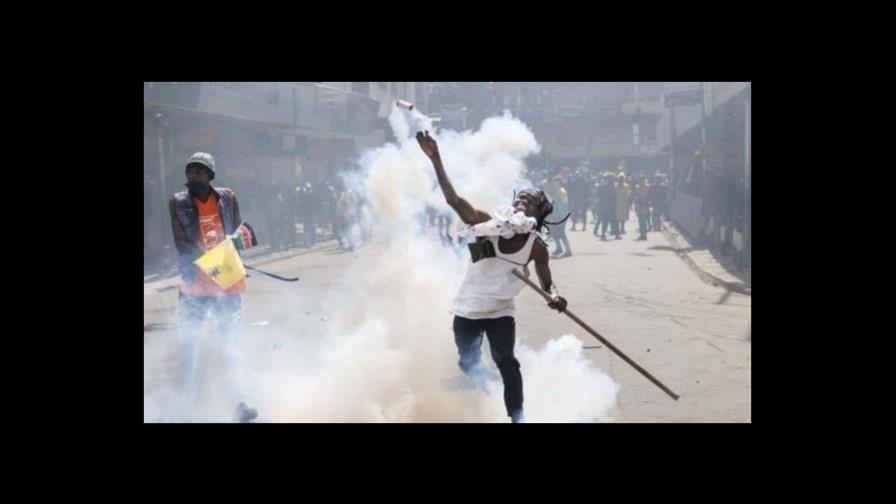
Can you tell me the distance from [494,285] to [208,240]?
185 centimetres

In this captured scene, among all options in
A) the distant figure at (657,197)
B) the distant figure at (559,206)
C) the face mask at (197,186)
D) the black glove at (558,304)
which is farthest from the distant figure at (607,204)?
the black glove at (558,304)

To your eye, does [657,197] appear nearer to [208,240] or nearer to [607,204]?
[607,204]

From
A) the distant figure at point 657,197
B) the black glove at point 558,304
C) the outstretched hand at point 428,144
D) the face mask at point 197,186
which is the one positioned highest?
the distant figure at point 657,197

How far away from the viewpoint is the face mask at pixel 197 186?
19.5ft

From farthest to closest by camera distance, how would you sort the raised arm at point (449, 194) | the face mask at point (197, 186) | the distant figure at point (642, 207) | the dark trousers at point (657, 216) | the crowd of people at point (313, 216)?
the dark trousers at point (657, 216), the distant figure at point (642, 207), the crowd of people at point (313, 216), the face mask at point (197, 186), the raised arm at point (449, 194)

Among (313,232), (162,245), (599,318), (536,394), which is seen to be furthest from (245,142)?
(536,394)

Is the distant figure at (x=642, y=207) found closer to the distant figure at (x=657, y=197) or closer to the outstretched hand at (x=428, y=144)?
the distant figure at (x=657, y=197)

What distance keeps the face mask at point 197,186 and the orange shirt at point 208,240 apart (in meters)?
0.07

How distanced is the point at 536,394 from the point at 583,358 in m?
1.85

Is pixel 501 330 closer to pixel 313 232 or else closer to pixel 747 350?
pixel 747 350

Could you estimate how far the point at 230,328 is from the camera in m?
6.10

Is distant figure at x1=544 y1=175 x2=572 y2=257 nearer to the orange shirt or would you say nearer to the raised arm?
the orange shirt

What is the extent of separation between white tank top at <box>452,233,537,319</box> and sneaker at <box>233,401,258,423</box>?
151 cm

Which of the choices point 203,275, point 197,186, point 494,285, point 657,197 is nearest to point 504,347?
point 494,285
